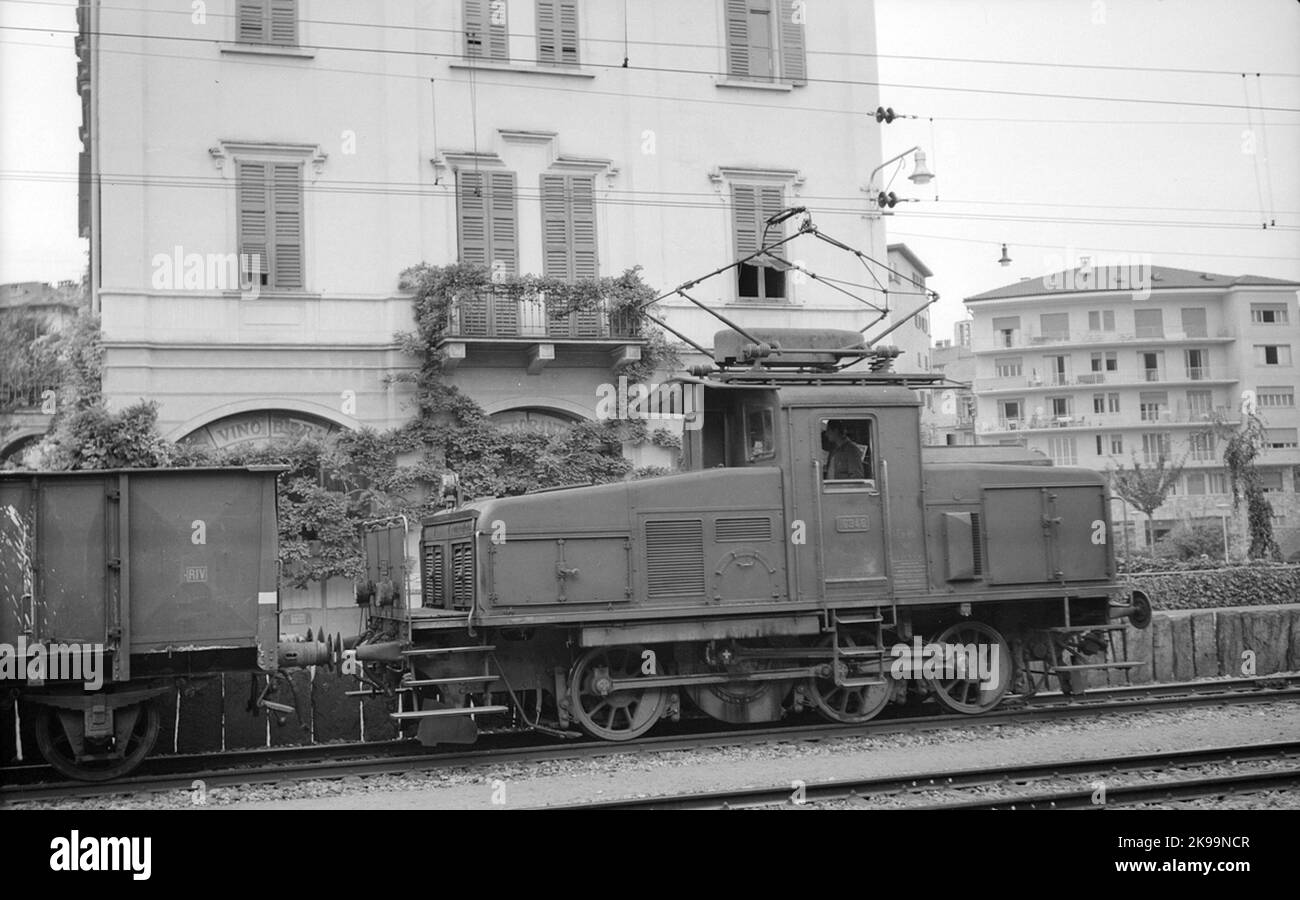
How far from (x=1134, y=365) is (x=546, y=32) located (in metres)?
47.1

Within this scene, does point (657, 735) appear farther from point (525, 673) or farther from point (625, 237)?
point (625, 237)

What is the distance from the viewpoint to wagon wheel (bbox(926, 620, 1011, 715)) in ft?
40.8

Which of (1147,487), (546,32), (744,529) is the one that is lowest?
(744,529)

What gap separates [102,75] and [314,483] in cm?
747

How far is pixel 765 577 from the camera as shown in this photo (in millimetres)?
11547

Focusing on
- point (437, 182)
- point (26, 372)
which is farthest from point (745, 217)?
point (26, 372)

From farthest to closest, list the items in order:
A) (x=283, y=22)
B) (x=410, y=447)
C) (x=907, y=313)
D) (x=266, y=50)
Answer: (x=907, y=313) → (x=283, y=22) → (x=410, y=447) → (x=266, y=50)

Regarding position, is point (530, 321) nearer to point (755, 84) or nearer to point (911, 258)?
point (755, 84)

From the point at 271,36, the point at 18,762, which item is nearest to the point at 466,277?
the point at 271,36

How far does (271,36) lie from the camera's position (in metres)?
20.1

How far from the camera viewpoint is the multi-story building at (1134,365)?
183 ft

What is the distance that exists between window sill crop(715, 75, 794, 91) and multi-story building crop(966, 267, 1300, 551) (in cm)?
3660

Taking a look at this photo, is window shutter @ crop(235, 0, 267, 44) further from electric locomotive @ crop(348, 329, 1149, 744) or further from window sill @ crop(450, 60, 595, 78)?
electric locomotive @ crop(348, 329, 1149, 744)

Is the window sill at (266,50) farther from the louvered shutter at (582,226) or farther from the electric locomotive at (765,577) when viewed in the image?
the electric locomotive at (765,577)
